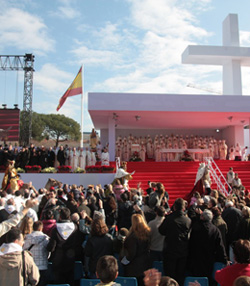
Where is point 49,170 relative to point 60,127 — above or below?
below

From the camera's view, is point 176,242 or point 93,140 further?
point 93,140

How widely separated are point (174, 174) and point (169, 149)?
4440mm

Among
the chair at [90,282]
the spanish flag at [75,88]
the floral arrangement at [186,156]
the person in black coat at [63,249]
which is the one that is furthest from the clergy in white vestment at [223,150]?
the chair at [90,282]

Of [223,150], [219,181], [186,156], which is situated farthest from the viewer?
[223,150]

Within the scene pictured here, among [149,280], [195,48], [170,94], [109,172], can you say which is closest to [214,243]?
[149,280]

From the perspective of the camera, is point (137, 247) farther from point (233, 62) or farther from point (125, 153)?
point (233, 62)

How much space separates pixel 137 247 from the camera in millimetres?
4387

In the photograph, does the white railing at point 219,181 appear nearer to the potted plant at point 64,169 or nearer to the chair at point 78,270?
the potted plant at point 64,169

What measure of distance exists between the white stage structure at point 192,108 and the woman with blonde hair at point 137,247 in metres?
13.2

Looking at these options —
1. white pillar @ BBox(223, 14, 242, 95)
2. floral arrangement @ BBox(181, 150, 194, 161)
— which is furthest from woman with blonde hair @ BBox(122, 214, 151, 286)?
white pillar @ BBox(223, 14, 242, 95)

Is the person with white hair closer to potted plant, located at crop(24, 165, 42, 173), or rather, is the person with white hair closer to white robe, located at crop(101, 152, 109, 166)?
potted plant, located at crop(24, 165, 42, 173)

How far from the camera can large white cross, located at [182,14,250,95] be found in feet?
70.6

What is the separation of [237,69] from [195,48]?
3650mm

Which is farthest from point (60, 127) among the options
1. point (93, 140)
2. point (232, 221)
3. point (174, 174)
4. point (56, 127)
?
point (232, 221)
